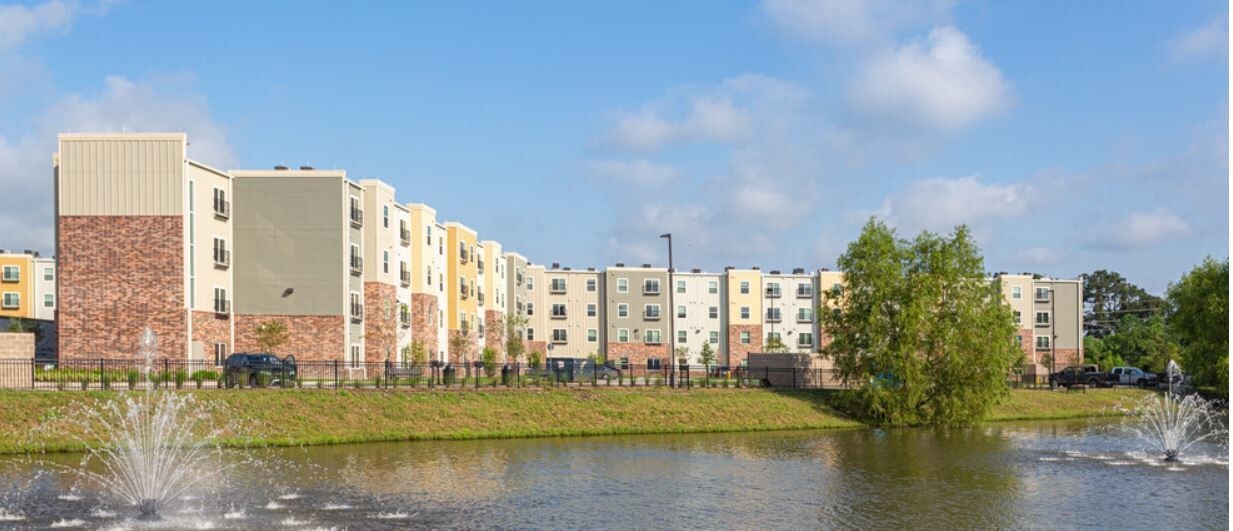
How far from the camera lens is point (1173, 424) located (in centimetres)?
5109

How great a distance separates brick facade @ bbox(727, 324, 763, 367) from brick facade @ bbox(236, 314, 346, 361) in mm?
53361

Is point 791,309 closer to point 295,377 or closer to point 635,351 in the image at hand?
point 635,351

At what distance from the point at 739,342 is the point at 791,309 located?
6.28m

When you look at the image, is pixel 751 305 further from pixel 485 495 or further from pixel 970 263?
pixel 485 495

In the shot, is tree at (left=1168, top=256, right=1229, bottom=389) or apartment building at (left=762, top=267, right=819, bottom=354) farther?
apartment building at (left=762, top=267, right=819, bottom=354)

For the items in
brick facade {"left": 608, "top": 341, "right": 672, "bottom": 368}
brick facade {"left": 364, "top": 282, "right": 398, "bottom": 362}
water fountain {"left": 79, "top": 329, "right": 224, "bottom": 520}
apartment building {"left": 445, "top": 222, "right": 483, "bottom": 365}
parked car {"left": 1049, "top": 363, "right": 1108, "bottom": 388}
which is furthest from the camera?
brick facade {"left": 608, "top": 341, "right": 672, "bottom": 368}

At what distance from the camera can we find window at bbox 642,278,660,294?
114688mm

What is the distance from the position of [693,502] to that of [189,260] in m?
41.4

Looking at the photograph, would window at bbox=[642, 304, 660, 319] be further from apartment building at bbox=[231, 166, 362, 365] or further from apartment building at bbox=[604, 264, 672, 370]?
apartment building at bbox=[231, 166, 362, 365]

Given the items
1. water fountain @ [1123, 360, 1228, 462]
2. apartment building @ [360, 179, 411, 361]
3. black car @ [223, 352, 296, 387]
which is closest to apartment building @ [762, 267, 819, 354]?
water fountain @ [1123, 360, 1228, 462]

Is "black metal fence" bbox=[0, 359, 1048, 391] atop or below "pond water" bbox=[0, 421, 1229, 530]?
atop

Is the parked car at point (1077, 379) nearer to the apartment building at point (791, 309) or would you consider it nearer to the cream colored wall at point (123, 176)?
the apartment building at point (791, 309)

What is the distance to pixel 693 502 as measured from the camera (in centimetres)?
2748

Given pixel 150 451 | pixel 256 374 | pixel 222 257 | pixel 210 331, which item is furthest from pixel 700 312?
pixel 150 451
